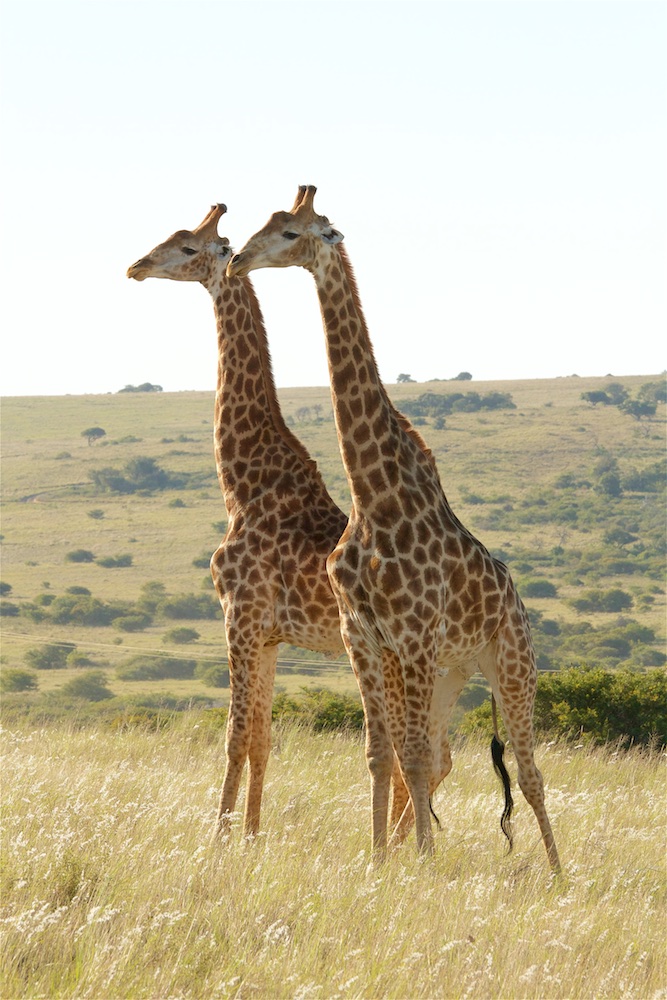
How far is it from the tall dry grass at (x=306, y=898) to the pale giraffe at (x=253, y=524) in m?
0.58

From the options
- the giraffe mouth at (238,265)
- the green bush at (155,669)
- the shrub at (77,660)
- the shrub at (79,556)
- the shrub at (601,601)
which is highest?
the giraffe mouth at (238,265)

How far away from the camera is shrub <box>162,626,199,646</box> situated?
69500 mm

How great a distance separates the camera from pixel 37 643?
229 ft

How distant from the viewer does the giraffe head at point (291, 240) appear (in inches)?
313

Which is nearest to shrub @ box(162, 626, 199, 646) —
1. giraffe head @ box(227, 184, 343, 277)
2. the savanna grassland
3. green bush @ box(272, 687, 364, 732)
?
the savanna grassland

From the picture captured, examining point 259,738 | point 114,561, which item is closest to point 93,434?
point 114,561

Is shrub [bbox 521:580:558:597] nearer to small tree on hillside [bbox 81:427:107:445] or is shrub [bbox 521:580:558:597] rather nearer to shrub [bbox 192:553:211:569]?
shrub [bbox 192:553:211:569]

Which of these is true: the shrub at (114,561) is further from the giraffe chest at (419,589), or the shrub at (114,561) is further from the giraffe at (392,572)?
the giraffe chest at (419,589)

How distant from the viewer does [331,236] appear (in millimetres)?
8148

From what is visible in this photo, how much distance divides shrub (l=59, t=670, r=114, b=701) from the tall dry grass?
4614cm

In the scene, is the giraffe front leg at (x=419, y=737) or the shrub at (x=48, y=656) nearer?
the giraffe front leg at (x=419, y=737)

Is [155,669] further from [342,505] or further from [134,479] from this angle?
[134,479]

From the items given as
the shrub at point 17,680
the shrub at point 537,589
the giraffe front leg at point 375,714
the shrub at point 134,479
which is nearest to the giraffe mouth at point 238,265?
the giraffe front leg at point 375,714

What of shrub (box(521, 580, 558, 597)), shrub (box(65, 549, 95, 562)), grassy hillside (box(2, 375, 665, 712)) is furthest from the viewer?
shrub (box(65, 549, 95, 562))
